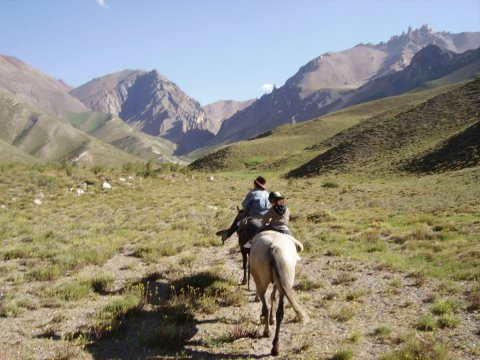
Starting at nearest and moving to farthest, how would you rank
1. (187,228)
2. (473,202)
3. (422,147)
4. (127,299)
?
1. (127,299)
2. (187,228)
3. (473,202)
4. (422,147)

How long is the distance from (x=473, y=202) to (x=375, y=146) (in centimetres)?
4702

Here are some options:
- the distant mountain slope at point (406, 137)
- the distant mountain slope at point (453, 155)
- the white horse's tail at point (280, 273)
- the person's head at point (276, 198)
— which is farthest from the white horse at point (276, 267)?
the distant mountain slope at point (406, 137)

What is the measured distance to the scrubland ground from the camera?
754 centimetres

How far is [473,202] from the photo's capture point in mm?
23594

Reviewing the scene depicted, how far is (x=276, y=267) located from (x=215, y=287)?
3.95 metres

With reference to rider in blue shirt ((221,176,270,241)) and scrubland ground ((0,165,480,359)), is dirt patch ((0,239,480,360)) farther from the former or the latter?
rider in blue shirt ((221,176,270,241))

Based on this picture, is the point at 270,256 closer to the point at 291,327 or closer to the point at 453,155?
the point at 291,327

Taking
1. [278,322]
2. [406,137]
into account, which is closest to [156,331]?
[278,322]

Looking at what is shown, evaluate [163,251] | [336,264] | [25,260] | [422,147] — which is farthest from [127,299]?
[422,147]

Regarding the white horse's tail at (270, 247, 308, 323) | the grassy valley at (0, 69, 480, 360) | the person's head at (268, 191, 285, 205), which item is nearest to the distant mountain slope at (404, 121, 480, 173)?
the grassy valley at (0, 69, 480, 360)

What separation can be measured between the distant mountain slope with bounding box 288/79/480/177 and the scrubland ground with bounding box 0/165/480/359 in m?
37.5

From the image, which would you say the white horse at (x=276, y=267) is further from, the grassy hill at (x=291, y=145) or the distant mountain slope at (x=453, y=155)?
the grassy hill at (x=291, y=145)

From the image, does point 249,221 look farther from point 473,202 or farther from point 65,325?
point 473,202

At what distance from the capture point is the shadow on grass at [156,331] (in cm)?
732
